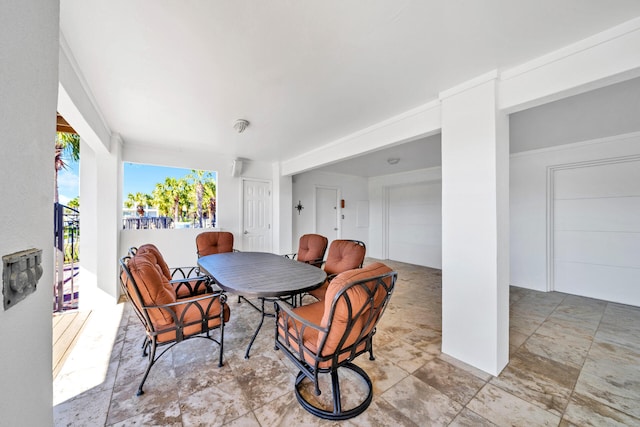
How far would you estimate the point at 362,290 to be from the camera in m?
1.30

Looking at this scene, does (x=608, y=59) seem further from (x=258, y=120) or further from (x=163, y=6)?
(x=258, y=120)

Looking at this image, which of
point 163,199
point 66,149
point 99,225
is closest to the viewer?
point 99,225

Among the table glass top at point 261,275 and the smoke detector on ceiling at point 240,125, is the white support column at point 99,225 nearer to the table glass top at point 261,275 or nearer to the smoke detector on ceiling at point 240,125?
the table glass top at point 261,275

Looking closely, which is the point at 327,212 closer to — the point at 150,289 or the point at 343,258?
the point at 343,258

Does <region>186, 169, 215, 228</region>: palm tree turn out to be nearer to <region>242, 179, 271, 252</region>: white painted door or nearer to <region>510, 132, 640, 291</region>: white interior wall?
<region>242, 179, 271, 252</region>: white painted door

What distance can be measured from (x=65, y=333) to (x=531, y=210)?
22.3 ft

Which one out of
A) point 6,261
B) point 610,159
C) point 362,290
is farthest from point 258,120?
point 610,159

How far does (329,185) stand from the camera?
20.5 ft

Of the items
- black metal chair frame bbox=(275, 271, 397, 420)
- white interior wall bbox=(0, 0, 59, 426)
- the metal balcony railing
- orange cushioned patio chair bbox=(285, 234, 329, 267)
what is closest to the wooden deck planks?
the metal balcony railing

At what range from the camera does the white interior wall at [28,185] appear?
0.56 m

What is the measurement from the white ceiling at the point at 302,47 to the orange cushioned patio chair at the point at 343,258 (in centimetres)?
155

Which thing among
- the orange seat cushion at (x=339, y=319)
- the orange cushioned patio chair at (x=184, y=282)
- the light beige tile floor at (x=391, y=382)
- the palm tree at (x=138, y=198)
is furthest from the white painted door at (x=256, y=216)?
the palm tree at (x=138, y=198)

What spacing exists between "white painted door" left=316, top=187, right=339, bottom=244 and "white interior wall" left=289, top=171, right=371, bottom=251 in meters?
0.15

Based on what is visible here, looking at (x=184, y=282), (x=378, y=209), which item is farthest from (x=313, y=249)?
(x=378, y=209)
